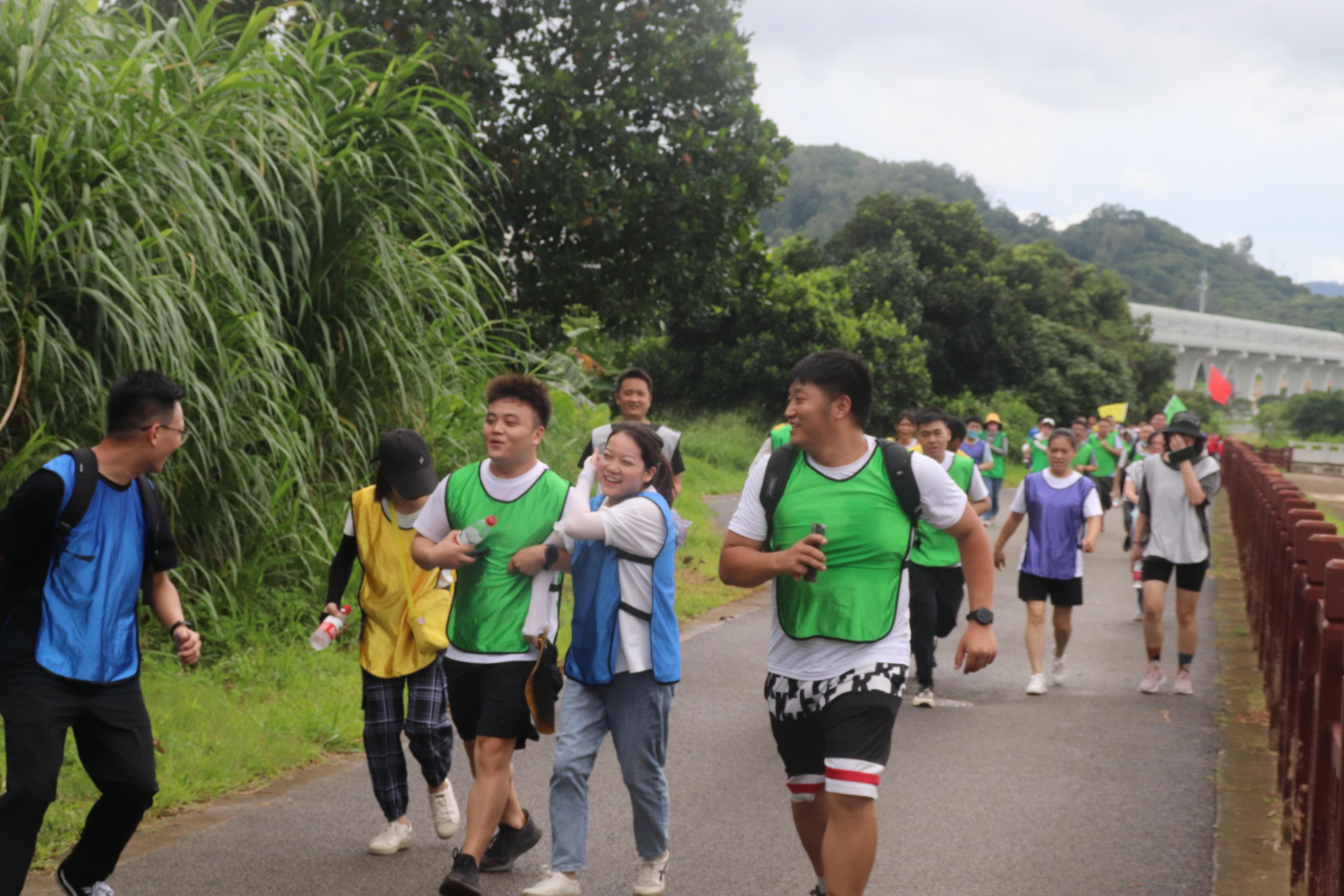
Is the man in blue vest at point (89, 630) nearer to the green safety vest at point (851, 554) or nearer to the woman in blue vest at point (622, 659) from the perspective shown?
the woman in blue vest at point (622, 659)

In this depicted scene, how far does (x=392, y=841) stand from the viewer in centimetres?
510

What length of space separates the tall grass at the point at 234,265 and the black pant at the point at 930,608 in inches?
129

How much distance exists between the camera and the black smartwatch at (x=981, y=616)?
168 inches

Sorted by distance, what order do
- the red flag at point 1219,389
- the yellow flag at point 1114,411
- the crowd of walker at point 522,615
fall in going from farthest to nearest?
1. the red flag at point 1219,389
2. the yellow flag at point 1114,411
3. the crowd of walker at point 522,615

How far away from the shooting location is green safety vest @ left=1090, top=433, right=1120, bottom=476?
1897cm

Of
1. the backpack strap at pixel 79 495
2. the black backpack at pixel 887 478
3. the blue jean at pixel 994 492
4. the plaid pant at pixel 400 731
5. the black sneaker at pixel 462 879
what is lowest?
the blue jean at pixel 994 492

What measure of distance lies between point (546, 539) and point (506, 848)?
1223 millimetres

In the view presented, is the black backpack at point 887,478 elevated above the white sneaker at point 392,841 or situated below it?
above

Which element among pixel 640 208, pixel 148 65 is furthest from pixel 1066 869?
pixel 640 208

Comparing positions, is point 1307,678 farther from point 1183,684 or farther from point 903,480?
point 1183,684

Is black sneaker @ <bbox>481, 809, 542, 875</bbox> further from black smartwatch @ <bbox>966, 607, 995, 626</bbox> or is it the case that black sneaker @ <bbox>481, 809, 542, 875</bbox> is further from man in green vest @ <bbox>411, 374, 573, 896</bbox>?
black smartwatch @ <bbox>966, 607, 995, 626</bbox>

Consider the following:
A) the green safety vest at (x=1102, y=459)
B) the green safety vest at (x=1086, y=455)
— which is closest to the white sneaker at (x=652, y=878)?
the green safety vest at (x=1086, y=455)

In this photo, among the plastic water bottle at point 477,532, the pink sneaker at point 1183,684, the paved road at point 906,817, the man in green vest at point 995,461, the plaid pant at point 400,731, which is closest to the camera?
the plastic water bottle at point 477,532

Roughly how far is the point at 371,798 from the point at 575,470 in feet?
23.1
